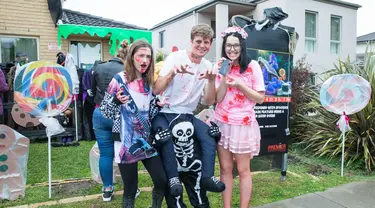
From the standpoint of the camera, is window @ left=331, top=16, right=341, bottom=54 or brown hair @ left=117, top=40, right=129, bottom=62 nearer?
brown hair @ left=117, top=40, right=129, bottom=62

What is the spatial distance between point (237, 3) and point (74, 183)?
12.5 meters

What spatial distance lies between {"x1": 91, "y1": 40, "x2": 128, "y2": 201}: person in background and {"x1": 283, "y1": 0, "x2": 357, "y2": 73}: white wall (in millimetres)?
11317

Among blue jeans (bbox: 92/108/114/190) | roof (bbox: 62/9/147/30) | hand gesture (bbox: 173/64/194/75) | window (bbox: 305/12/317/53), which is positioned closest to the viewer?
hand gesture (bbox: 173/64/194/75)

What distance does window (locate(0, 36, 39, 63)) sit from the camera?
7.86 meters

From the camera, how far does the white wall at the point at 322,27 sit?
44.3 feet

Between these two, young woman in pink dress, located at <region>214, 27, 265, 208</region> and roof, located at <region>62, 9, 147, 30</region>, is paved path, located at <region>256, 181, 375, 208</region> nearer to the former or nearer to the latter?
young woman in pink dress, located at <region>214, 27, 265, 208</region>

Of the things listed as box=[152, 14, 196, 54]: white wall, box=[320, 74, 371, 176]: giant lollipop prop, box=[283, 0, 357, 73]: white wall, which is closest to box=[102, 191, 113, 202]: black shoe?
box=[320, 74, 371, 176]: giant lollipop prop

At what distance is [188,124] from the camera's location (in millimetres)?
2359

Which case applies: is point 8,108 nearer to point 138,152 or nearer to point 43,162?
point 43,162

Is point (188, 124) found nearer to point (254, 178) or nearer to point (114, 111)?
point (114, 111)

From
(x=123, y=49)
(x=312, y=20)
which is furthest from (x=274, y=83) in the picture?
(x=312, y=20)

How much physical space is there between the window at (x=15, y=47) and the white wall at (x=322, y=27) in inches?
395

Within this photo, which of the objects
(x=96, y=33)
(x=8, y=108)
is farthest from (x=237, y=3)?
(x=8, y=108)

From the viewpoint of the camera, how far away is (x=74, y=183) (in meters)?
4.06
